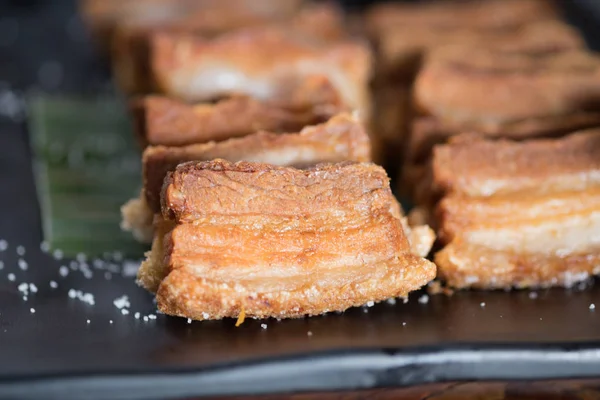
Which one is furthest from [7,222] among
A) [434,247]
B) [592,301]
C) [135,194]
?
[592,301]

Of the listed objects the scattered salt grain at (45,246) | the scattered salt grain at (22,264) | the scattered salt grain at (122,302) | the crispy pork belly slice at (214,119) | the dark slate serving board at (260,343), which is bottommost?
the dark slate serving board at (260,343)

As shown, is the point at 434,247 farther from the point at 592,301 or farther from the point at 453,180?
the point at 592,301

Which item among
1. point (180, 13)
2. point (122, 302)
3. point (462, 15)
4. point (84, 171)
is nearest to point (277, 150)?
point (122, 302)

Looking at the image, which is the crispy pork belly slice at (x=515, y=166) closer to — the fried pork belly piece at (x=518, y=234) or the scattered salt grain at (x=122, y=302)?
the fried pork belly piece at (x=518, y=234)

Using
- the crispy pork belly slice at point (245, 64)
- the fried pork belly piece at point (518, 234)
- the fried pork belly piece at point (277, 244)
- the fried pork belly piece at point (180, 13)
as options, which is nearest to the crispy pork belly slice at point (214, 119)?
the crispy pork belly slice at point (245, 64)

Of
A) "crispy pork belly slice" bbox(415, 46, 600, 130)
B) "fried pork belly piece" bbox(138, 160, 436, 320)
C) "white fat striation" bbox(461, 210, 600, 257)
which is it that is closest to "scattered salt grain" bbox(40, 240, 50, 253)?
"fried pork belly piece" bbox(138, 160, 436, 320)
